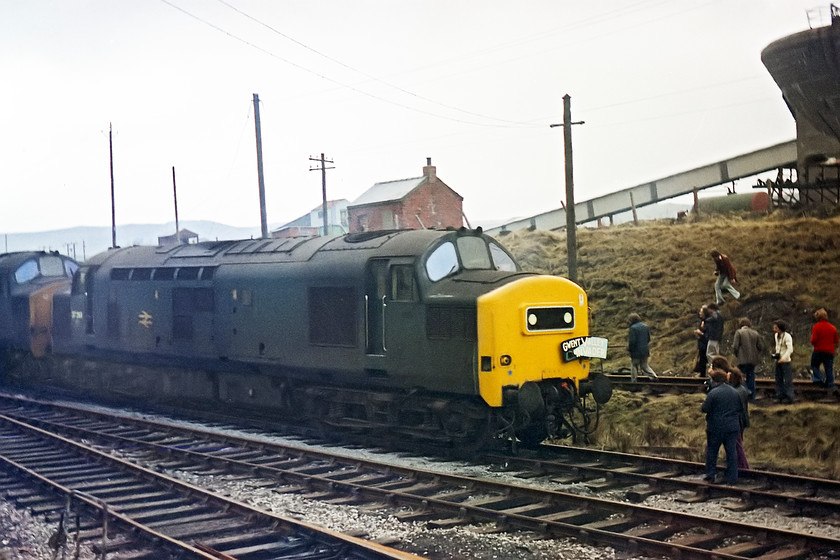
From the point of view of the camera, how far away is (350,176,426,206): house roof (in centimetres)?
5062

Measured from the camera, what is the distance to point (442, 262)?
1320 cm

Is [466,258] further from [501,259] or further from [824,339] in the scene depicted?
[824,339]

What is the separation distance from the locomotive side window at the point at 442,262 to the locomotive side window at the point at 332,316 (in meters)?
1.65

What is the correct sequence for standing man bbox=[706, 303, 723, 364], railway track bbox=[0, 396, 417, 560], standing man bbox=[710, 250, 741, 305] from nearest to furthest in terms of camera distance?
railway track bbox=[0, 396, 417, 560] < standing man bbox=[706, 303, 723, 364] < standing man bbox=[710, 250, 741, 305]

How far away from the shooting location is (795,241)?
2498 centimetres

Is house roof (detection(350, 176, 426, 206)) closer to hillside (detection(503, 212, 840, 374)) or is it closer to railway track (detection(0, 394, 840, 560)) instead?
hillside (detection(503, 212, 840, 374))

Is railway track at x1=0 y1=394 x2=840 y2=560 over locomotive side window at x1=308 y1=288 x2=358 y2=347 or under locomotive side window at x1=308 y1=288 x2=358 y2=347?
under

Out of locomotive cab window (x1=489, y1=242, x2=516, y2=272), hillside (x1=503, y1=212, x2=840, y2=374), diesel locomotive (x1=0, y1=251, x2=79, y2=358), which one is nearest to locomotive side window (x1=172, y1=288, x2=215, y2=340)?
locomotive cab window (x1=489, y1=242, x2=516, y2=272)

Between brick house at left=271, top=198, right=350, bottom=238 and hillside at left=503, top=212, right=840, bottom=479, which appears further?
brick house at left=271, top=198, right=350, bottom=238

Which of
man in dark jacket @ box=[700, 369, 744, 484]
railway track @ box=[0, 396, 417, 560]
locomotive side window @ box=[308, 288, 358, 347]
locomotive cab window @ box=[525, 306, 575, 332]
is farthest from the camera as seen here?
locomotive side window @ box=[308, 288, 358, 347]

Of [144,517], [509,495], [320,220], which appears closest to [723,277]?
[509,495]

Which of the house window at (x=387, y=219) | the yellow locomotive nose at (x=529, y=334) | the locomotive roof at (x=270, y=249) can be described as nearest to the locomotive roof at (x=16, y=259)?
the locomotive roof at (x=270, y=249)

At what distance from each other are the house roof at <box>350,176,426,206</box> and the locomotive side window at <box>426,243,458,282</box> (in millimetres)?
36189

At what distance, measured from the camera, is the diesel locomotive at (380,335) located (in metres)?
12.4
